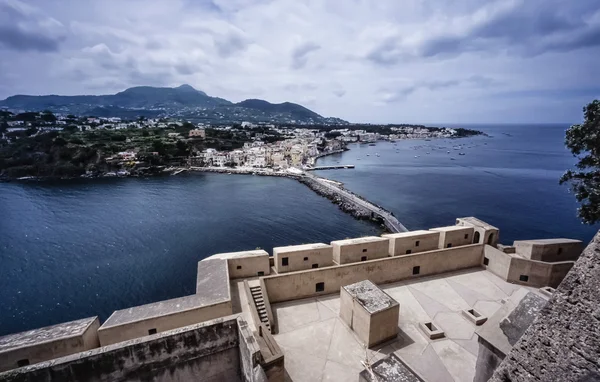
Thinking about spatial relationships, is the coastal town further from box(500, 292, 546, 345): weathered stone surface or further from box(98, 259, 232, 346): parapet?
box(500, 292, 546, 345): weathered stone surface

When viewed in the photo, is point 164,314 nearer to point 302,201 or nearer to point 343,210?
point 343,210

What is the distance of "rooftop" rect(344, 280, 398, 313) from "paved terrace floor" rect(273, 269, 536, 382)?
1394mm

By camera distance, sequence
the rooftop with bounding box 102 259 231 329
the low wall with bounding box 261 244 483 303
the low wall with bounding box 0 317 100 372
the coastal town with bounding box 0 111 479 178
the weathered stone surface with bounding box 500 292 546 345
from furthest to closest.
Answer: the coastal town with bounding box 0 111 479 178
the low wall with bounding box 261 244 483 303
the rooftop with bounding box 102 259 231 329
the low wall with bounding box 0 317 100 372
the weathered stone surface with bounding box 500 292 546 345

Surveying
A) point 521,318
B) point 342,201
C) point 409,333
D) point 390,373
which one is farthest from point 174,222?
point 521,318

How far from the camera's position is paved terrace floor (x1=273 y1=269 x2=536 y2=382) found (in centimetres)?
866

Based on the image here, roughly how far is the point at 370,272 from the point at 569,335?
10347 mm

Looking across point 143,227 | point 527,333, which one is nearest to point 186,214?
point 143,227

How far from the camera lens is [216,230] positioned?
37656 millimetres

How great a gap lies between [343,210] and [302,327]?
118ft

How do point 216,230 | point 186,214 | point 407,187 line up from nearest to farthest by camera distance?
point 216,230
point 186,214
point 407,187

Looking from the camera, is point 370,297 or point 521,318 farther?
point 370,297

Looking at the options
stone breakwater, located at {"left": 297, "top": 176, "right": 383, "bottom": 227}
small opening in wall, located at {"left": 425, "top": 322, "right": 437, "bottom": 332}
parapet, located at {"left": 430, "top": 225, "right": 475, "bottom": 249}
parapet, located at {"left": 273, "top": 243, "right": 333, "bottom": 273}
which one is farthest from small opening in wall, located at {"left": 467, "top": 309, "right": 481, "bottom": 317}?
stone breakwater, located at {"left": 297, "top": 176, "right": 383, "bottom": 227}

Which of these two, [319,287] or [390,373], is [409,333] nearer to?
[319,287]

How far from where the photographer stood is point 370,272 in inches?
510
